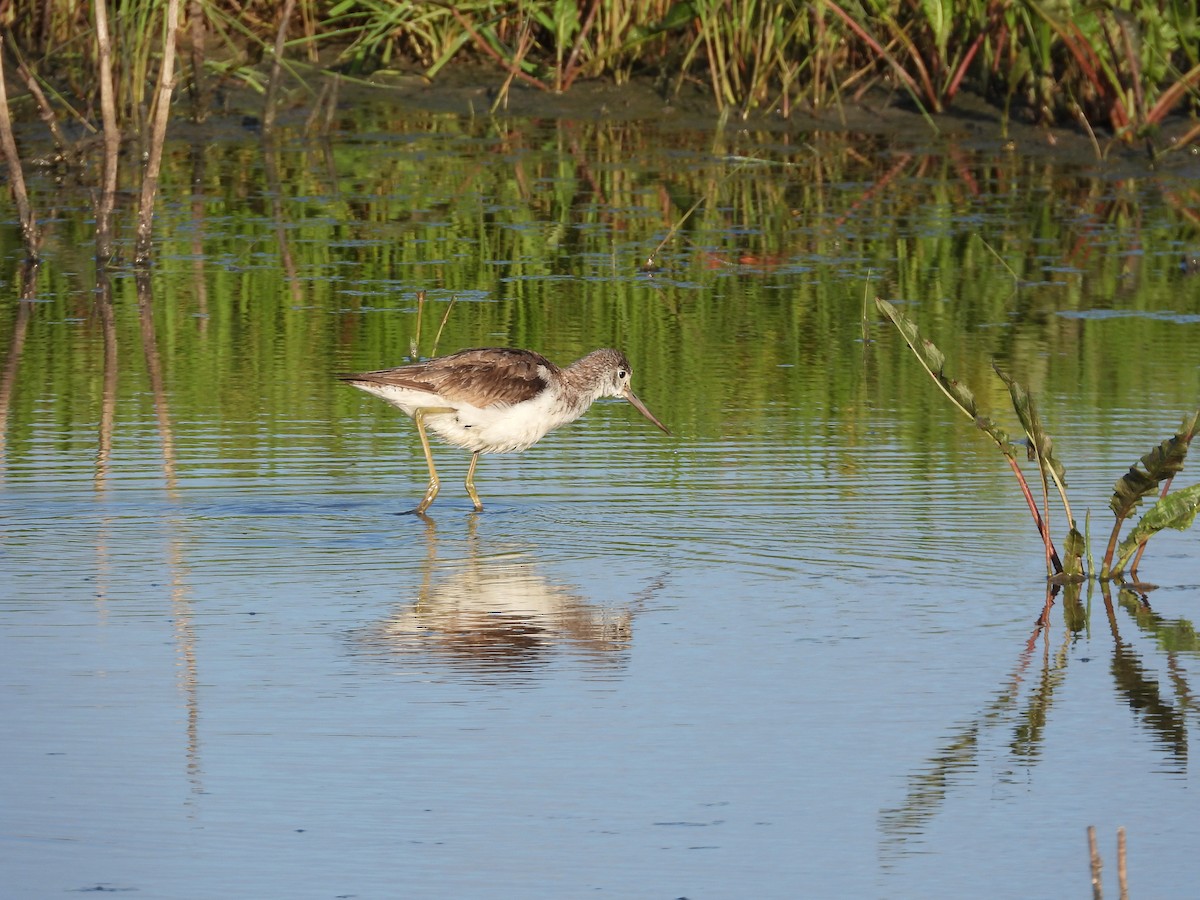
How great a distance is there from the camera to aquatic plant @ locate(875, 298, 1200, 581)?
6.79 meters

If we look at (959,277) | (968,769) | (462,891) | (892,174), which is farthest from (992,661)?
(892,174)

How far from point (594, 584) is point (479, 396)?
5.34 ft

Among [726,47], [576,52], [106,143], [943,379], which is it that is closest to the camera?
[943,379]

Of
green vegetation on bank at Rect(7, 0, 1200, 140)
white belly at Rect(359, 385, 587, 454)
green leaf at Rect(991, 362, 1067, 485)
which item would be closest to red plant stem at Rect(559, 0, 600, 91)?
green vegetation on bank at Rect(7, 0, 1200, 140)

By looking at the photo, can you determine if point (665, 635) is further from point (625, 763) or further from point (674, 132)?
point (674, 132)

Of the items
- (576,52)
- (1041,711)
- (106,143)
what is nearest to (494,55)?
(576,52)

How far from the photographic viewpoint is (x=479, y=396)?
8.38 m

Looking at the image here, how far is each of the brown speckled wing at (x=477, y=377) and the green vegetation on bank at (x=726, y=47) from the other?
281 inches

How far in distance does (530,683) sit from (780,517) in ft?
6.72

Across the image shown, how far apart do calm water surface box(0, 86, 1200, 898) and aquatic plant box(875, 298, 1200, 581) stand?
0.18 meters

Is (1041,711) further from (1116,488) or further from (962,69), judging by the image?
(962,69)

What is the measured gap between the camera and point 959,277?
12.9 m

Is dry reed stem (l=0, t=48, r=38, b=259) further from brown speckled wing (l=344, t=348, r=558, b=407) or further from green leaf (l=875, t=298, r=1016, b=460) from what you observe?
green leaf (l=875, t=298, r=1016, b=460)

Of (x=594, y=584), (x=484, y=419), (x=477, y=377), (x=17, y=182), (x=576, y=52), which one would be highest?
(x=576, y=52)
